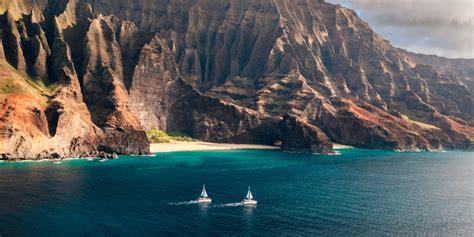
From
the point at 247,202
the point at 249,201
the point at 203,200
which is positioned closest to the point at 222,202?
the point at 203,200

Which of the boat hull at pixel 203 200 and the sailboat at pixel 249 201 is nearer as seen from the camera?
the sailboat at pixel 249 201

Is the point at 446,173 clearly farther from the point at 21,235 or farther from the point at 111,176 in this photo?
the point at 21,235

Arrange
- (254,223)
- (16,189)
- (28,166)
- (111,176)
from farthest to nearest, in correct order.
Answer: (28,166), (111,176), (16,189), (254,223)

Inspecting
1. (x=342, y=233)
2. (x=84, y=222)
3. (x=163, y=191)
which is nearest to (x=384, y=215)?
(x=342, y=233)

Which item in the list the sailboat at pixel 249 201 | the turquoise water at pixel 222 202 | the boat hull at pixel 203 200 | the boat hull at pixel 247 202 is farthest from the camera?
the boat hull at pixel 203 200

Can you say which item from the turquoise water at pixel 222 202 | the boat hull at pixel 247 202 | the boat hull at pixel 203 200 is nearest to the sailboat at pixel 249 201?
the boat hull at pixel 247 202

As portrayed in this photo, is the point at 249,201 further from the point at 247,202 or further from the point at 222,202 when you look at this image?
the point at 222,202

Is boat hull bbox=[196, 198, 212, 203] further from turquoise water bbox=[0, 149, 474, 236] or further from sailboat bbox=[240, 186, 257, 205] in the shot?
sailboat bbox=[240, 186, 257, 205]

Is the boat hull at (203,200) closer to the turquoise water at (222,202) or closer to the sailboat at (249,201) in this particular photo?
the turquoise water at (222,202)
